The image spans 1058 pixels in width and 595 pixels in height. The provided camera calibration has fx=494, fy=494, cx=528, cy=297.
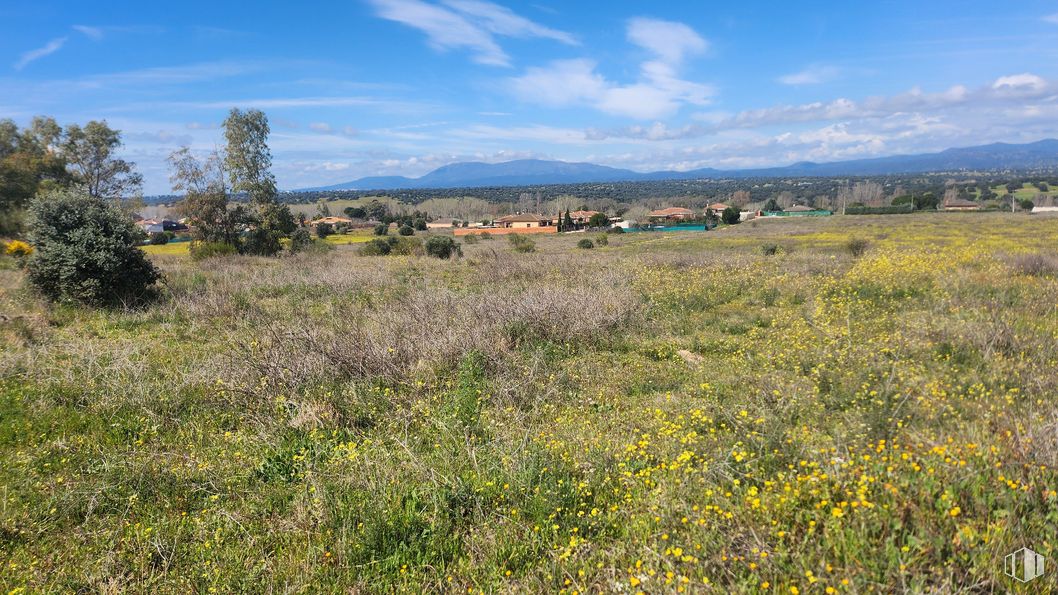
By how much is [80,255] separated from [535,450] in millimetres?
12533

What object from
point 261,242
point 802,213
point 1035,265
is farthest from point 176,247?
point 802,213

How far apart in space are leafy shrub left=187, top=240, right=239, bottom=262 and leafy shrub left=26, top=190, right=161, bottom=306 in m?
13.5

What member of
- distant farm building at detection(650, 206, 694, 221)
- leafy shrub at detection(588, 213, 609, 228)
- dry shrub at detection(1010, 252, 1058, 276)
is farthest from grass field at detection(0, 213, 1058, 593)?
distant farm building at detection(650, 206, 694, 221)

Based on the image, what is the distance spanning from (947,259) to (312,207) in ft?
370

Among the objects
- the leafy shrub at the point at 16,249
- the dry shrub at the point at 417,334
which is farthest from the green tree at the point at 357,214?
the dry shrub at the point at 417,334

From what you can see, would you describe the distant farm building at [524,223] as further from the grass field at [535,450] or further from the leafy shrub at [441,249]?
the grass field at [535,450]

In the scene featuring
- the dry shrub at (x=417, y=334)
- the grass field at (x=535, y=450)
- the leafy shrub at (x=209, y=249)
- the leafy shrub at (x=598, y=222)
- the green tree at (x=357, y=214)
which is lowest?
the grass field at (x=535, y=450)

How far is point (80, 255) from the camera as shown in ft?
36.5

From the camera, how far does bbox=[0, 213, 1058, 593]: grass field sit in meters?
2.85

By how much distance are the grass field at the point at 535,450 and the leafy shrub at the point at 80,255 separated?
169 cm

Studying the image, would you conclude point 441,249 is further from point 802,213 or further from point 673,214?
point 673,214

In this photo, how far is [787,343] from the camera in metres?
7.86

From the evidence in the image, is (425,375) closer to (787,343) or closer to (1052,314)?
(787,343)

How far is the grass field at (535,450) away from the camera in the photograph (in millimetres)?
2850
